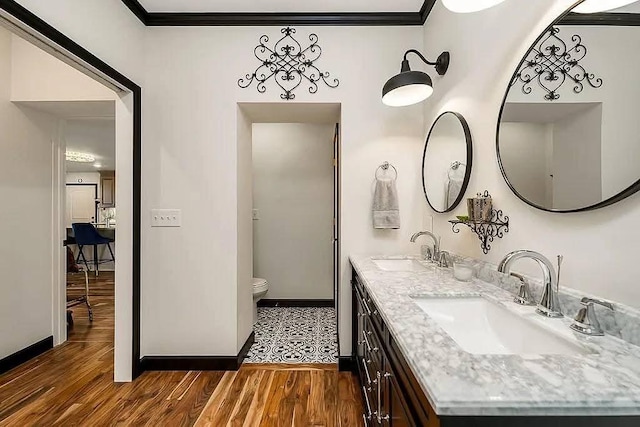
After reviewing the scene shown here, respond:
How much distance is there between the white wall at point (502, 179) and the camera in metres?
0.90

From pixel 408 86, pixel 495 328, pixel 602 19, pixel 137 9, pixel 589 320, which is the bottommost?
pixel 495 328

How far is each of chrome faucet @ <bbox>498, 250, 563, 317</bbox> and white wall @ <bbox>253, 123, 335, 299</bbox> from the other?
3.00 meters

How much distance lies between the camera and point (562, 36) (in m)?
→ 1.05

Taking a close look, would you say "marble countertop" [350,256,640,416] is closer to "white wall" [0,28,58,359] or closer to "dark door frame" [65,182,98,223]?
"white wall" [0,28,58,359]

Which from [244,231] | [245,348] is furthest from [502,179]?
[245,348]

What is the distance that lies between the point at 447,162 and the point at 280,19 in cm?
163

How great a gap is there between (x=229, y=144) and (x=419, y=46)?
1.63 m

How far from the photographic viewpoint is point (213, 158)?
2385mm

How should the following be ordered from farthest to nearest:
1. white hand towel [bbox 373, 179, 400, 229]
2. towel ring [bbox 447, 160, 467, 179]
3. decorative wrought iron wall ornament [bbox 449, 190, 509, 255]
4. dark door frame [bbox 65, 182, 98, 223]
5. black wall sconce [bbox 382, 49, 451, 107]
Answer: dark door frame [bbox 65, 182, 98, 223]
white hand towel [bbox 373, 179, 400, 229]
towel ring [bbox 447, 160, 467, 179]
black wall sconce [bbox 382, 49, 451, 107]
decorative wrought iron wall ornament [bbox 449, 190, 509, 255]

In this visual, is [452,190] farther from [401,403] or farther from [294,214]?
[294,214]

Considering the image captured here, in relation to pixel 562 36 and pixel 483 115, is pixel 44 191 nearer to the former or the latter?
pixel 483 115

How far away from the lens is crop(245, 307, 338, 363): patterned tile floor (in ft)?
8.41

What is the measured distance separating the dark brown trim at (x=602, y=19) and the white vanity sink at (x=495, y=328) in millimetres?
864

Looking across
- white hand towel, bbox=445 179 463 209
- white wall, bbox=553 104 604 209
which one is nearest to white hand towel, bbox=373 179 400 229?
white hand towel, bbox=445 179 463 209
